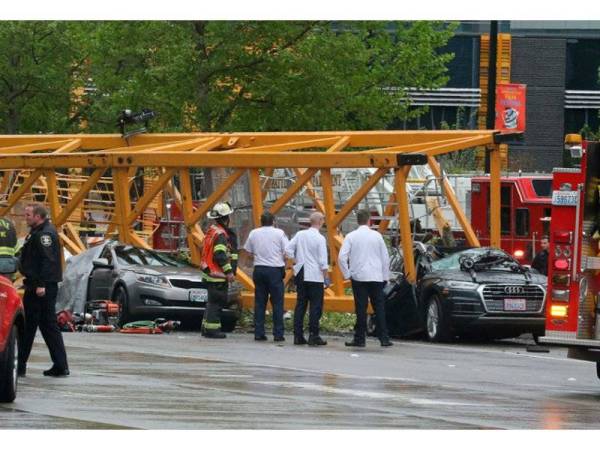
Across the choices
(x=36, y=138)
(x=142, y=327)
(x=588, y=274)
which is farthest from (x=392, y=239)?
(x=588, y=274)

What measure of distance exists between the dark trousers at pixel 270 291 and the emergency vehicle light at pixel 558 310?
6.17 metres

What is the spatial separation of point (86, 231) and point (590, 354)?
1606cm

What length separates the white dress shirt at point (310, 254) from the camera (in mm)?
20844

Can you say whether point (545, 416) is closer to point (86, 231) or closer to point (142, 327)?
point (142, 327)

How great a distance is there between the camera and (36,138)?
28297mm

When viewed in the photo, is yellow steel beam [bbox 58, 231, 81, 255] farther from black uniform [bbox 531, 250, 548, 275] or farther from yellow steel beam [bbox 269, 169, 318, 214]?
black uniform [bbox 531, 250, 548, 275]

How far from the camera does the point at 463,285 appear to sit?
2211 cm

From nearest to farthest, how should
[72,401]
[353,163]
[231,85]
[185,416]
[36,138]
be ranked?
1. [185,416]
2. [72,401]
3. [353,163]
4. [36,138]
5. [231,85]

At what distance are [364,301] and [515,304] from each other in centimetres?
249

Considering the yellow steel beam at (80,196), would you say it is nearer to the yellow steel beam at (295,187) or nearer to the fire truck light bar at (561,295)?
the yellow steel beam at (295,187)

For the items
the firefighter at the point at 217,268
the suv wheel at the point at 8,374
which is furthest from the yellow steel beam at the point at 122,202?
the suv wheel at the point at 8,374

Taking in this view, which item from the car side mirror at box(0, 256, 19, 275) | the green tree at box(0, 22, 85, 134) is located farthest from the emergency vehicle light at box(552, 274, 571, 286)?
the green tree at box(0, 22, 85, 134)

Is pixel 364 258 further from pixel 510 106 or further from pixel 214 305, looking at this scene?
pixel 510 106

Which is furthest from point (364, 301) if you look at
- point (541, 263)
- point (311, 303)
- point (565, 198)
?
point (541, 263)
